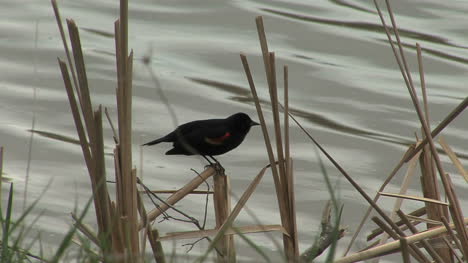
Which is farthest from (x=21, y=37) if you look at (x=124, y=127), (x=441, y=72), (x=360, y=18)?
(x=124, y=127)

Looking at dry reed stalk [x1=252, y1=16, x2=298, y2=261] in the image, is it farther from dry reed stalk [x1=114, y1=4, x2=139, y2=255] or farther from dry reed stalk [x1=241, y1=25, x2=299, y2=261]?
dry reed stalk [x1=114, y1=4, x2=139, y2=255]

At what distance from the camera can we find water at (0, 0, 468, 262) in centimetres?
619

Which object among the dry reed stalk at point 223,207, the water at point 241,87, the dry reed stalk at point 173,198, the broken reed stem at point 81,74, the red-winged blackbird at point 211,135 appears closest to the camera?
the broken reed stem at point 81,74

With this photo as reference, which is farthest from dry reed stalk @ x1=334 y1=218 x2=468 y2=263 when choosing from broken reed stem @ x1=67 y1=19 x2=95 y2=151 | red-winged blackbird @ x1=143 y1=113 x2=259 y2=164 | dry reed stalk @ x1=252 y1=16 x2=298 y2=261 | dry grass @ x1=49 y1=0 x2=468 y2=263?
red-winged blackbird @ x1=143 y1=113 x2=259 y2=164

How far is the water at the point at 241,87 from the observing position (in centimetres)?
619

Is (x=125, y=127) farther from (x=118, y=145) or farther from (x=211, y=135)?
(x=211, y=135)

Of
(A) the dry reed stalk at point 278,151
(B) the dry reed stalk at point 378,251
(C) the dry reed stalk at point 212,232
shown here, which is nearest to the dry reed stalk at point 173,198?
(C) the dry reed stalk at point 212,232

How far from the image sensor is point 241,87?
767cm

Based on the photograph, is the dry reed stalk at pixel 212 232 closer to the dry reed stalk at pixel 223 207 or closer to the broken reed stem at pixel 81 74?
the dry reed stalk at pixel 223 207

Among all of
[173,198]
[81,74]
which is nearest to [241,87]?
[173,198]

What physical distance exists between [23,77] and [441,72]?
3381 millimetres

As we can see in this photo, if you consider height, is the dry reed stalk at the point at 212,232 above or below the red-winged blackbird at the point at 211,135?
below

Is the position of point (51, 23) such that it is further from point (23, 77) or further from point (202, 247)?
point (202, 247)

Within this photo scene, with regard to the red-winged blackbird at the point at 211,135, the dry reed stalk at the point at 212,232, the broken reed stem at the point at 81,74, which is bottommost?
the dry reed stalk at the point at 212,232
